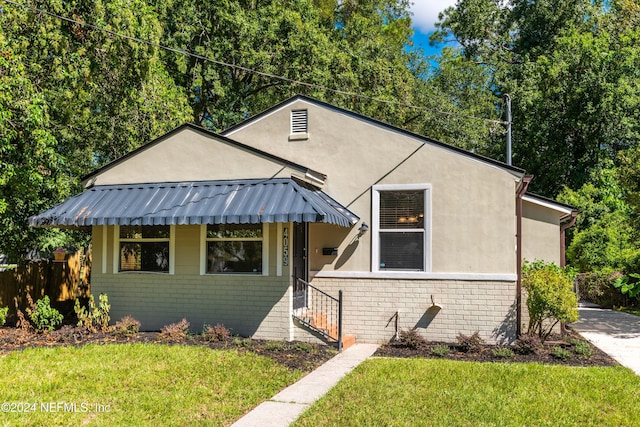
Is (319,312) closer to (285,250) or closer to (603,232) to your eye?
(285,250)

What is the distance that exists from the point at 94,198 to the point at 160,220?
88.5 inches

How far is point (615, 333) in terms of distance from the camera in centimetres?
1239

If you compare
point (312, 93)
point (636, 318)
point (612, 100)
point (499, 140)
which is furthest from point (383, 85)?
point (636, 318)

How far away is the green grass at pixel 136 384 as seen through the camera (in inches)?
230

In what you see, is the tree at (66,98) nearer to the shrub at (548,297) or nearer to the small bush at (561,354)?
the shrub at (548,297)

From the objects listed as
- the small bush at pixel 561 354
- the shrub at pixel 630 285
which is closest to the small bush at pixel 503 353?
the small bush at pixel 561 354

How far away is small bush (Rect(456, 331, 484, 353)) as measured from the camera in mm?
9422

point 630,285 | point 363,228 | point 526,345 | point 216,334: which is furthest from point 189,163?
point 630,285

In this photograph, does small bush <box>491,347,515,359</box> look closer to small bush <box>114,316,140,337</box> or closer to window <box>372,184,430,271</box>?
window <box>372,184,430,271</box>

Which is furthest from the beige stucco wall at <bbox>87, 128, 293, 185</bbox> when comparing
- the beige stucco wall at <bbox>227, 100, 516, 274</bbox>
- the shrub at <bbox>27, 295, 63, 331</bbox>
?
the shrub at <bbox>27, 295, 63, 331</bbox>

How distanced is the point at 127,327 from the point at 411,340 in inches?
222

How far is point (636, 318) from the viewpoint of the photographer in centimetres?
1525

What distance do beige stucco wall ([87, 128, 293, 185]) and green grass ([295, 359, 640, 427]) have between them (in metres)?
4.67

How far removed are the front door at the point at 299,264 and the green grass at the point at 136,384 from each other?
2347 mm
